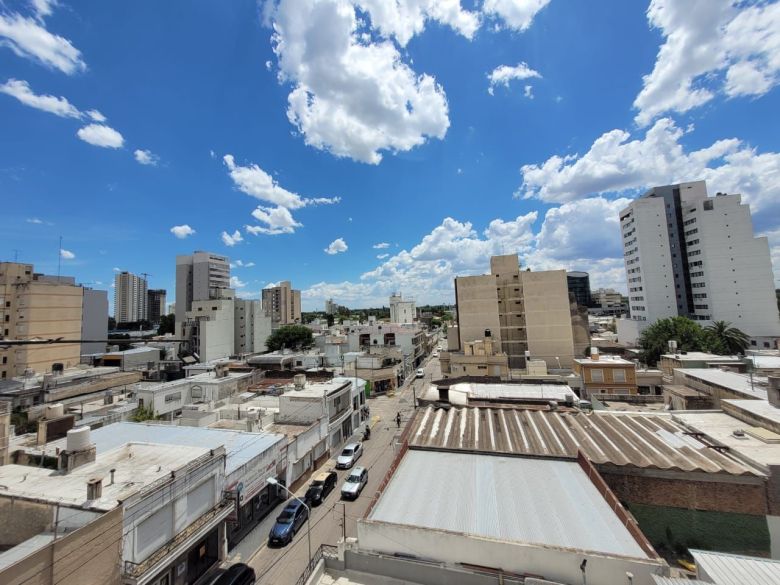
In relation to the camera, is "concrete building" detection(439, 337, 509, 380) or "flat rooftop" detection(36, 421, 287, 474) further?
"concrete building" detection(439, 337, 509, 380)

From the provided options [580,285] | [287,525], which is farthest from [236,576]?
[580,285]

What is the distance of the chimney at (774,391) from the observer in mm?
16609

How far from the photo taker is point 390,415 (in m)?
36.2

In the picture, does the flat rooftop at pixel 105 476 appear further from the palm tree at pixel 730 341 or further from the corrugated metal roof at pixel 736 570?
the palm tree at pixel 730 341

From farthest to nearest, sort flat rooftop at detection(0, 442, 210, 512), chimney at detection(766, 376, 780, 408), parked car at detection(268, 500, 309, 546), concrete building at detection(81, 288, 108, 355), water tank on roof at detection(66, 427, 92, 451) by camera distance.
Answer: concrete building at detection(81, 288, 108, 355) < chimney at detection(766, 376, 780, 408) < parked car at detection(268, 500, 309, 546) < water tank on roof at detection(66, 427, 92, 451) < flat rooftop at detection(0, 442, 210, 512)

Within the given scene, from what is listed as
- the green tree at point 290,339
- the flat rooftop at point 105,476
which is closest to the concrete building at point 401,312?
the green tree at point 290,339

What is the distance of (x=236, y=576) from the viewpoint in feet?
41.1

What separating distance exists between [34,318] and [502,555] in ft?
206

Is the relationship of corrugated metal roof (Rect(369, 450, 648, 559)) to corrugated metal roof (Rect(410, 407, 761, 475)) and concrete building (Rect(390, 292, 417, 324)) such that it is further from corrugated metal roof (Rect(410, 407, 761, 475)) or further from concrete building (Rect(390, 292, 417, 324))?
concrete building (Rect(390, 292, 417, 324))

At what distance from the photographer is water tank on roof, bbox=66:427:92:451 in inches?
496

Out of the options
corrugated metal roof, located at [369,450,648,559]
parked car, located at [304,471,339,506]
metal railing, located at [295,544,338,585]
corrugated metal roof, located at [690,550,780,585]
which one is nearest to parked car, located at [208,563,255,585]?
metal railing, located at [295,544,338,585]

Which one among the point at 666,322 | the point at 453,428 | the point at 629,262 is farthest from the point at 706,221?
the point at 453,428

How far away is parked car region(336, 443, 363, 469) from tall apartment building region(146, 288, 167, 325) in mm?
166504

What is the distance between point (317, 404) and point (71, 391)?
2744 cm
